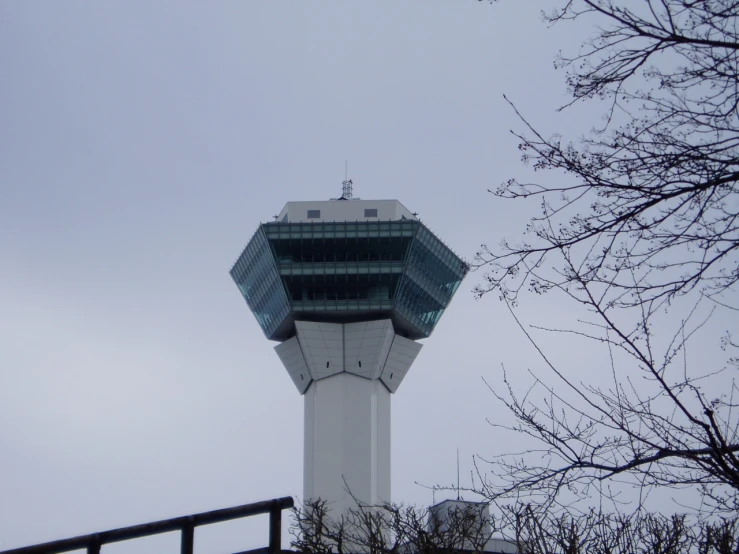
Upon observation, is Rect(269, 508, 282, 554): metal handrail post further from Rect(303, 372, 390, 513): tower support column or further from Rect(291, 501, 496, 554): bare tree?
Rect(303, 372, 390, 513): tower support column

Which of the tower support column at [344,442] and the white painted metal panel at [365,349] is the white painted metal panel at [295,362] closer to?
the tower support column at [344,442]

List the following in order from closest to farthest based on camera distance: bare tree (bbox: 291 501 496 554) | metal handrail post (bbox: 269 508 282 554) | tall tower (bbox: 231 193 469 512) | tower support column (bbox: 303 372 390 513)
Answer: metal handrail post (bbox: 269 508 282 554), bare tree (bbox: 291 501 496 554), tower support column (bbox: 303 372 390 513), tall tower (bbox: 231 193 469 512)

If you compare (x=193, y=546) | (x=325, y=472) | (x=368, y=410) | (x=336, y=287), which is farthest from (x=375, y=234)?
(x=193, y=546)

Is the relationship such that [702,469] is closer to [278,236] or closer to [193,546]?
[193,546]

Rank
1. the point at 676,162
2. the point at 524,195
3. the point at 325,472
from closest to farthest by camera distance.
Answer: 1. the point at 676,162
2. the point at 524,195
3. the point at 325,472

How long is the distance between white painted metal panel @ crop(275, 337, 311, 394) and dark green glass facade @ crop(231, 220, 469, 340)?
210 cm

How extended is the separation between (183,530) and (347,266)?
10305cm

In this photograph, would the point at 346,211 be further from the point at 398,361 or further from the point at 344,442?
the point at 344,442

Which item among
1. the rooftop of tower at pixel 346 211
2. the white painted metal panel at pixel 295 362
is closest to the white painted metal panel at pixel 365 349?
the white painted metal panel at pixel 295 362

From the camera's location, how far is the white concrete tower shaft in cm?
11388

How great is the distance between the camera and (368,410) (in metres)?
115

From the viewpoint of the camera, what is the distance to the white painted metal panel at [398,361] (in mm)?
118438

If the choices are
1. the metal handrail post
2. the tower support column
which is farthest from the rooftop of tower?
the metal handrail post

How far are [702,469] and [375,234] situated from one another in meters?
106
